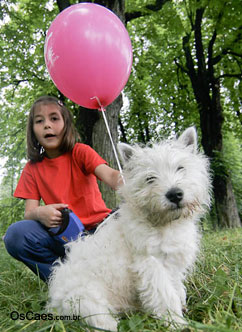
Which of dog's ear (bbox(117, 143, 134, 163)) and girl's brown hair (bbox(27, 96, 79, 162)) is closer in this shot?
dog's ear (bbox(117, 143, 134, 163))

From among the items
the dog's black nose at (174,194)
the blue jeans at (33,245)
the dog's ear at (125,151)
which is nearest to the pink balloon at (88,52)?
the dog's ear at (125,151)

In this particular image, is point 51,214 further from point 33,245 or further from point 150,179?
point 150,179

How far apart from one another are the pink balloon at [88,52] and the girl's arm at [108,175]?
2.42 feet

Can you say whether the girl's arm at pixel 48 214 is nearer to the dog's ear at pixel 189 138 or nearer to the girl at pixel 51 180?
the girl at pixel 51 180

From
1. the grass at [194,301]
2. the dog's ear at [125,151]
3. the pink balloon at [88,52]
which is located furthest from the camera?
the pink balloon at [88,52]

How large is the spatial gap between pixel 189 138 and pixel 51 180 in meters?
1.74

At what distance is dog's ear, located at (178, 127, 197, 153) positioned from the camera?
238cm

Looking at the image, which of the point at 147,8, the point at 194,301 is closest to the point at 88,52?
the point at 194,301

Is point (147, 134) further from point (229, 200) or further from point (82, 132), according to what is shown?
point (82, 132)

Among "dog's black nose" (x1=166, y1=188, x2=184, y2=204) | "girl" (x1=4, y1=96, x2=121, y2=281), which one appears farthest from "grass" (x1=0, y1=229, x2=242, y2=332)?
"dog's black nose" (x1=166, y1=188, x2=184, y2=204)

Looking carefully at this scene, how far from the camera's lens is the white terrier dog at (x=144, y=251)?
1995 millimetres

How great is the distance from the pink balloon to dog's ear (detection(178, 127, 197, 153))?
1.15 meters

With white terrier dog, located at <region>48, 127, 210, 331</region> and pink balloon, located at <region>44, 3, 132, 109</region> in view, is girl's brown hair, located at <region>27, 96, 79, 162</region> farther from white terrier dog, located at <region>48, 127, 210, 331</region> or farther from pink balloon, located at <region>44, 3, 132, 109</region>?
white terrier dog, located at <region>48, 127, 210, 331</region>

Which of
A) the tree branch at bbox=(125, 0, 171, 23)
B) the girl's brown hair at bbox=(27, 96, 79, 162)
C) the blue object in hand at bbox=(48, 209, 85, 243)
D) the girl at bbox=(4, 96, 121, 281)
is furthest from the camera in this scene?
the tree branch at bbox=(125, 0, 171, 23)
